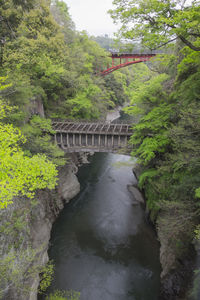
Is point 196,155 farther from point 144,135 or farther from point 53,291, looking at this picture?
point 53,291

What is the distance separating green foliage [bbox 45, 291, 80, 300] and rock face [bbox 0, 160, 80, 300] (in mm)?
1008

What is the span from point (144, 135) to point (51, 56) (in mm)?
12313

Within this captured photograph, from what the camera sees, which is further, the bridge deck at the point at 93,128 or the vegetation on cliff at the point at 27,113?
the bridge deck at the point at 93,128

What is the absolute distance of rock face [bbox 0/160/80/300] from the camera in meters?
7.57

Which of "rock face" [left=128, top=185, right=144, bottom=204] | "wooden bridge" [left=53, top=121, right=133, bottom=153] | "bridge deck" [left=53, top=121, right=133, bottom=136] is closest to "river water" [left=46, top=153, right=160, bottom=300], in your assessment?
"rock face" [left=128, top=185, right=144, bottom=204]

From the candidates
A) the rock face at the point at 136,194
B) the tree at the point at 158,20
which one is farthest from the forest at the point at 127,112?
the rock face at the point at 136,194

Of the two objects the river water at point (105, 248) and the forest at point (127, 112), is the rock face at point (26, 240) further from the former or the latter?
the river water at point (105, 248)

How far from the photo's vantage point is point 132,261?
12188mm

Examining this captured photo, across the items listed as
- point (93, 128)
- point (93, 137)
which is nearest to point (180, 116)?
point (93, 137)

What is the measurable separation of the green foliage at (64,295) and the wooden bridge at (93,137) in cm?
1121

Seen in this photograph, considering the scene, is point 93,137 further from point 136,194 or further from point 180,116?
point 180,116

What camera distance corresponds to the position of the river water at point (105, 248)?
34.8 ft

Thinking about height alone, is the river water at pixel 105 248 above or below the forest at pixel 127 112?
below

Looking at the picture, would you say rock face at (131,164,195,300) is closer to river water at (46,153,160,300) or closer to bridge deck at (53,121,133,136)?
river water at (46,153,160,300)
